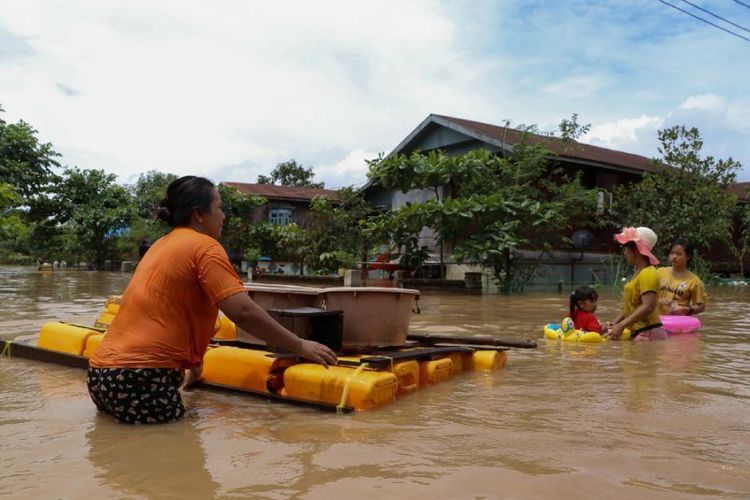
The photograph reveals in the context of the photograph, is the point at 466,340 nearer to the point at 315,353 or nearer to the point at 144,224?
the point at 315,353

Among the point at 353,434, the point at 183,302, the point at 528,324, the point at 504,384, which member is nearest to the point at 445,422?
the point at 353,434

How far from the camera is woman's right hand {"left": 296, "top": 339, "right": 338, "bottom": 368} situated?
3451mm

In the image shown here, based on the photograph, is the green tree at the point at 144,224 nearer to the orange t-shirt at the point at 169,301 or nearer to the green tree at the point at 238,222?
the green tree at the point at 238,222

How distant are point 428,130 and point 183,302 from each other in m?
19.1

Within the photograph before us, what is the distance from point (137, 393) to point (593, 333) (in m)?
5.22

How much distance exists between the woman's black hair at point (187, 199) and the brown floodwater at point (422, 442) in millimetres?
1152

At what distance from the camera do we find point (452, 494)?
2441 mm

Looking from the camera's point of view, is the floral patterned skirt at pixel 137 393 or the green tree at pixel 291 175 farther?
the green tree at pixel 291 175

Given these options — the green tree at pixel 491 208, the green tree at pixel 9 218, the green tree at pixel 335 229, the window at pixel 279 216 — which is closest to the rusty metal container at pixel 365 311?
the green tree at pixel 9 218

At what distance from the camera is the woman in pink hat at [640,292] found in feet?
21.2

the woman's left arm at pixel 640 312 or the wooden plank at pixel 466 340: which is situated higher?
the woman's left arm at pixel 640 312

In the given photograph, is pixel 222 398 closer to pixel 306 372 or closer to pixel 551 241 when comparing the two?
pixel 306 372

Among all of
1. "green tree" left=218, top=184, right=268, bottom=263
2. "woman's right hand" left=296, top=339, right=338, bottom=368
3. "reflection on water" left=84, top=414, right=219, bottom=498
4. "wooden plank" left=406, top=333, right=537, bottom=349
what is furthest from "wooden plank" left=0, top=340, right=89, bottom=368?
"green tree" left=218, top=184, right=268, bottom=263

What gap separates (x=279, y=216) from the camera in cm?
3050
